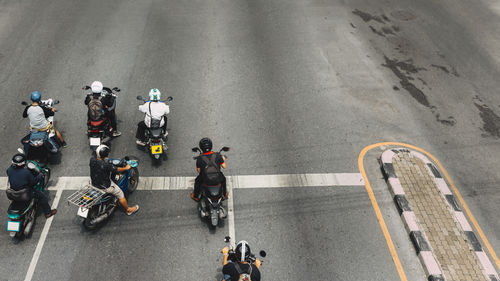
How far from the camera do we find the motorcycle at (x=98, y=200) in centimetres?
745

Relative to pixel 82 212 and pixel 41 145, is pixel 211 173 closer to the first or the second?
pixel 82 212

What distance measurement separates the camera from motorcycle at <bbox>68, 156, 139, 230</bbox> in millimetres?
7449

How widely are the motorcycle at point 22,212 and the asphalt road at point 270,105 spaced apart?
0.94ft

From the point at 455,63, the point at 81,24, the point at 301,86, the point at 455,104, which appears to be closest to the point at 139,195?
the point at 301,86

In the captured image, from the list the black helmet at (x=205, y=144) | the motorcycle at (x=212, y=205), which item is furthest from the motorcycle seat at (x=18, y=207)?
the black helmet at (x=205, y=144)

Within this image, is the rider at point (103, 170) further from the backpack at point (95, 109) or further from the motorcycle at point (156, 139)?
the backpack at point (95, 109)

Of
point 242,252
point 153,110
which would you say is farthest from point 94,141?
point 242,252

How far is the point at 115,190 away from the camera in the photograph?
7805 millimetres

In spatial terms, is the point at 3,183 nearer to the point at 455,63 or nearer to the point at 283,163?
the point at 283,163

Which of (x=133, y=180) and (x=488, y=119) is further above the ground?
(x=488, y=119)

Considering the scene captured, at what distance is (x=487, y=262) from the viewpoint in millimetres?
7930

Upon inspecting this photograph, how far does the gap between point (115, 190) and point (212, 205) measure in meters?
2.28

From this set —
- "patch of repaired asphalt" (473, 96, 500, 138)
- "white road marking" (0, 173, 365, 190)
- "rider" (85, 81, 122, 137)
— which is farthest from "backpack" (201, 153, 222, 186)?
"patch of repaired asphalt" (473, 96, 500, 138)

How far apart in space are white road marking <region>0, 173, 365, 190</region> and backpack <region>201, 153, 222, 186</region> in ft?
5.33
